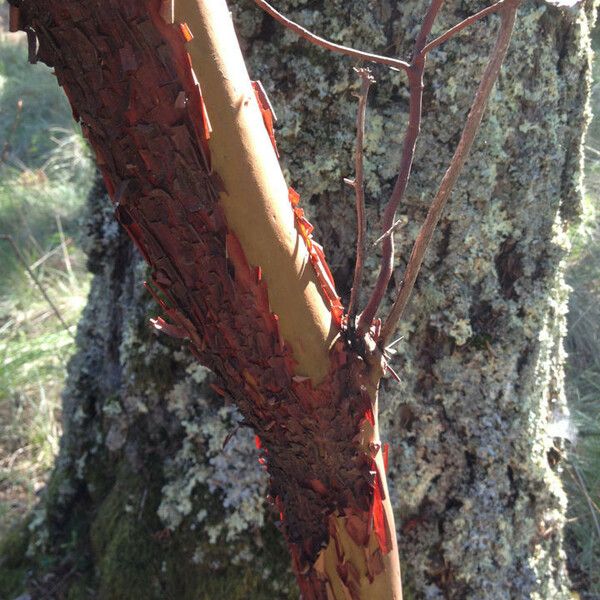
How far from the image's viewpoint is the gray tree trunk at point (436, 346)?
1037 mm

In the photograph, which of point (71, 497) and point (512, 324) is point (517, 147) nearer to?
point (512, 324)

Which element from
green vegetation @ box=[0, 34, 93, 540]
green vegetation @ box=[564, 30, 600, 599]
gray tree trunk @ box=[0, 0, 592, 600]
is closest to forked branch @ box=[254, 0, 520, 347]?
gray tree trunk @ box=[0, 0, 592, 600]

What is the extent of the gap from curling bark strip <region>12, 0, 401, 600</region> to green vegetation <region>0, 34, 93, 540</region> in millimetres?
1114

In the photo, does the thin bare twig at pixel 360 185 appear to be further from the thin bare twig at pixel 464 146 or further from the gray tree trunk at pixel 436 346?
the gray tree trunk at pixel 436 346

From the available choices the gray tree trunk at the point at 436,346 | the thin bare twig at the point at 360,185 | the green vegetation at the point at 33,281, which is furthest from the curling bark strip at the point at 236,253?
the green vegetation at the point at 33,281

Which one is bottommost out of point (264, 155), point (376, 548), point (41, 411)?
point (376, 548)

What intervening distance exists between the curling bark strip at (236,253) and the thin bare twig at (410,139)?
0.14 ft

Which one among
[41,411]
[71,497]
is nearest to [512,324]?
[71,497]

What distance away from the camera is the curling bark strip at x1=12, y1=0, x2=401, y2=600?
0.60 meters

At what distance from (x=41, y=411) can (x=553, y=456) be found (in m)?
2.05

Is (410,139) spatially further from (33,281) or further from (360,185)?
(33,281)

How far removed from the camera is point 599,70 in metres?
2.61

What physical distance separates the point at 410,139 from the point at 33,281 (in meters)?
3.37

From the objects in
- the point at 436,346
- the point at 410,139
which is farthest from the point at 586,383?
the point at 410,139
